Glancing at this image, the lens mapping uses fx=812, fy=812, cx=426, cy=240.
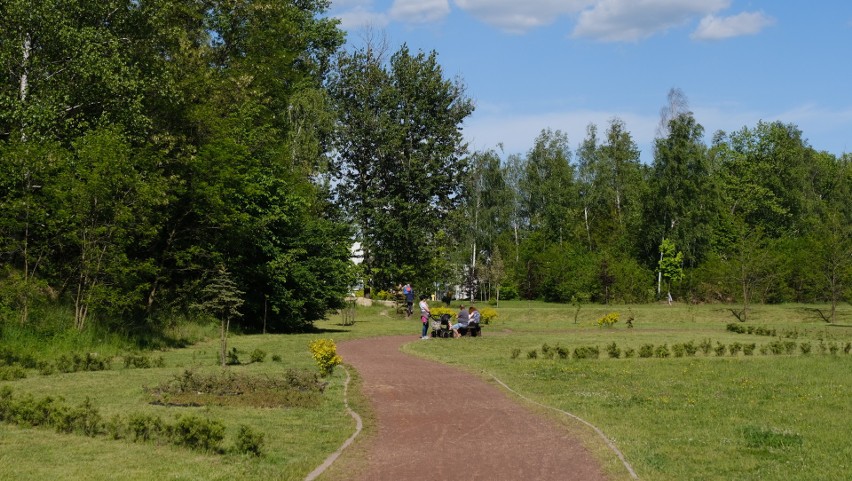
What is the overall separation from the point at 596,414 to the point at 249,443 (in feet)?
21.5

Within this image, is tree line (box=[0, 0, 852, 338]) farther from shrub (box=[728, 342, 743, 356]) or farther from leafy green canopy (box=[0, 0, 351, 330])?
shrub (box=[728, 342, 743, 356])

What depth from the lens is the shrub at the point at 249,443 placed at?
33.9ft

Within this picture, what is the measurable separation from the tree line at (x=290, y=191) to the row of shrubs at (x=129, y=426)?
27.3 feet

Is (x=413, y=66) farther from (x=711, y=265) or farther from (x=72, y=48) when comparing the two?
(x=72, y=48)

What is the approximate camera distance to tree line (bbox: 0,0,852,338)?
2592 centimetres

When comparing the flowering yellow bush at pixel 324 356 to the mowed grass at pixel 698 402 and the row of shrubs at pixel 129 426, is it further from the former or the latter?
the row of shrubs at pixel 129 426

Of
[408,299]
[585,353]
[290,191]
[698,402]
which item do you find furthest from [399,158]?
[698,402]

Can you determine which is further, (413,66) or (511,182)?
(511,182)

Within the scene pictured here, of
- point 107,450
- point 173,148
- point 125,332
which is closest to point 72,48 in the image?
point 173,148

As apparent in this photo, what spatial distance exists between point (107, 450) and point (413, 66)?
Answer: 51443 millimetres

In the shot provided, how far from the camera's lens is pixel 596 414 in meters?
14.2

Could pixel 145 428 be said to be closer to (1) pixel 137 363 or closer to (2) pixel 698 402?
(2) pixel 698 402

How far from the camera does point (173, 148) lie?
1316 inches

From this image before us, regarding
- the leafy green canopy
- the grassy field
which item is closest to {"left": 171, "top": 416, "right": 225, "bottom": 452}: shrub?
the grassy field
